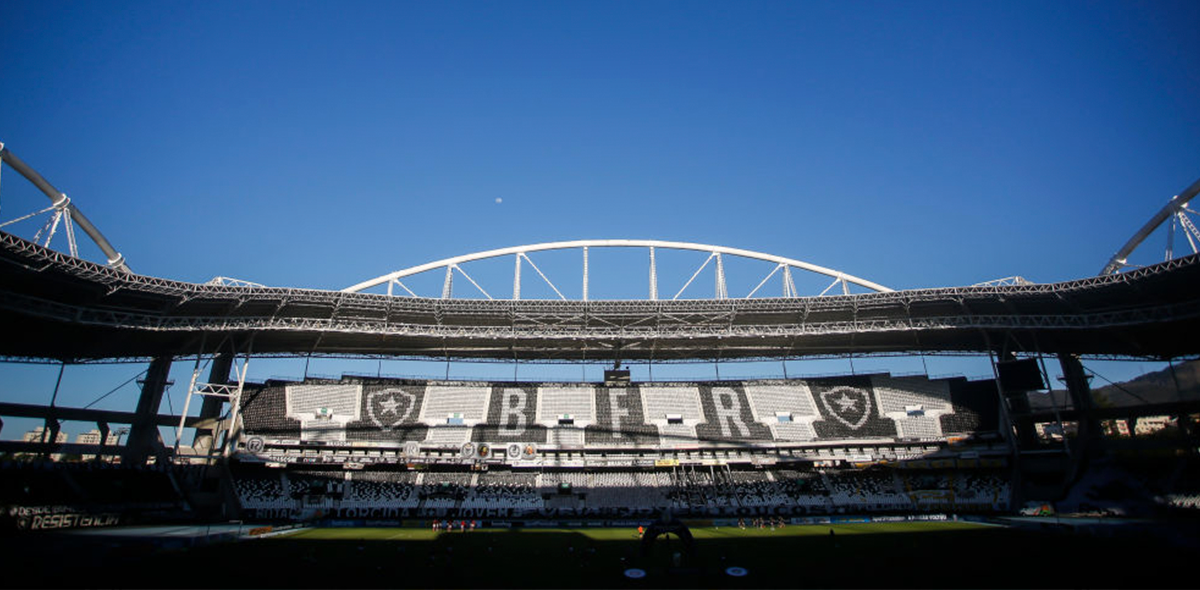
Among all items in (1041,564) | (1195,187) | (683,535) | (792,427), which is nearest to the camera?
(1041,564)

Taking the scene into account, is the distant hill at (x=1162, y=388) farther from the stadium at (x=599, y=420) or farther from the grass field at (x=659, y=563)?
the grass field at (x=659, y=563)

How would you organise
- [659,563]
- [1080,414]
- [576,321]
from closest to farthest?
[659,563] → [1080,414] → [576,321]

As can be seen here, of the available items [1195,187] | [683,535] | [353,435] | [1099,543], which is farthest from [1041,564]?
[353,435]

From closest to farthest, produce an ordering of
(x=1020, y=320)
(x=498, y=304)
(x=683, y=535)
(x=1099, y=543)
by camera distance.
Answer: (x=683, y=535) < (x=1099, y=543) < (x=1020, y=320) < (x=498, y=304)

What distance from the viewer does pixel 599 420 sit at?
5181 cm

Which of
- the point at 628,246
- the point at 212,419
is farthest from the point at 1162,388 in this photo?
the point at 212,419

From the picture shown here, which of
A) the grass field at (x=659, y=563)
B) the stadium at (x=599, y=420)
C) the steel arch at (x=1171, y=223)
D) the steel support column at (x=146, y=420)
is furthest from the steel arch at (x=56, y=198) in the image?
the steel arch at (x=1171, y=223)

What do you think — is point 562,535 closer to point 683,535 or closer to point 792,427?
point 683,535

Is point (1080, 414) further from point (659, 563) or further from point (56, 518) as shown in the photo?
point (56, 518)

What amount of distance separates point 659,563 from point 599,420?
30.0 m

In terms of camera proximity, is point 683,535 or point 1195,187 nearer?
point 683,535

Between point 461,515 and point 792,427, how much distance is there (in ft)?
100

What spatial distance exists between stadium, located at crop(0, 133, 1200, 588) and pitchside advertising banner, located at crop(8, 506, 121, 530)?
19 centimetres

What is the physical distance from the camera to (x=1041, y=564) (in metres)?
19.8
